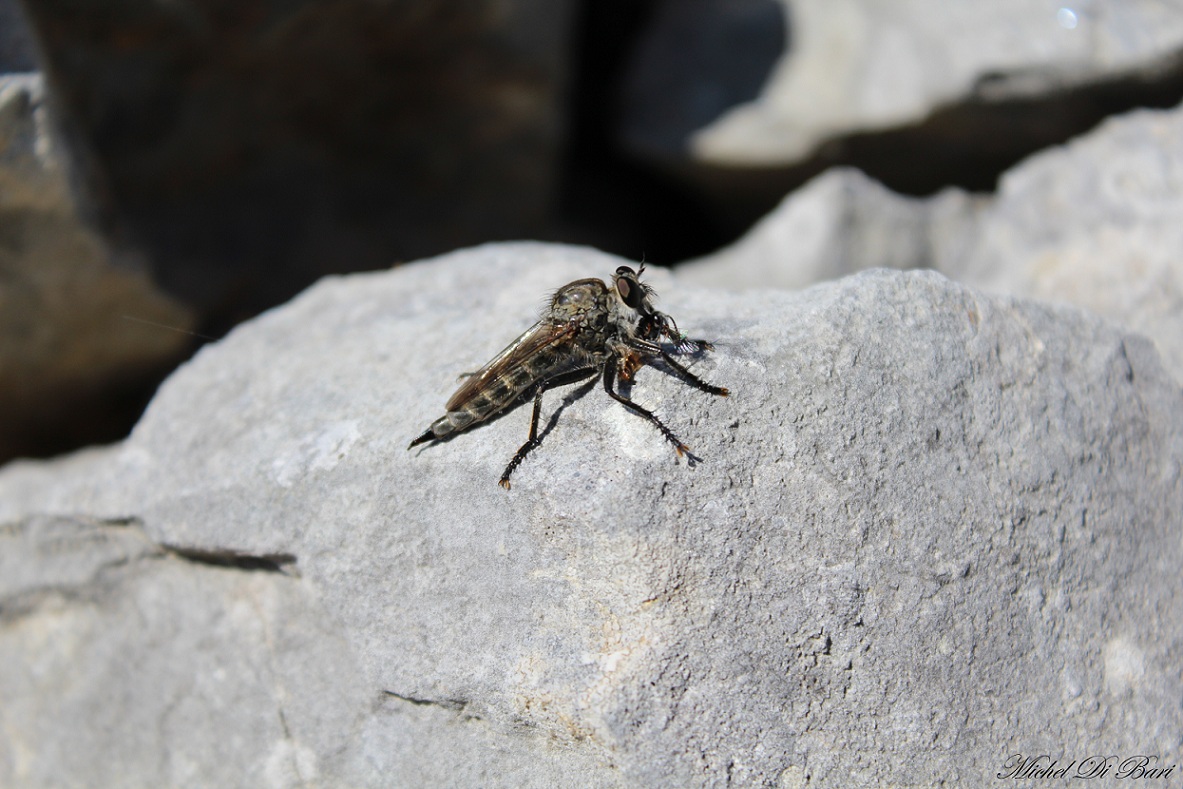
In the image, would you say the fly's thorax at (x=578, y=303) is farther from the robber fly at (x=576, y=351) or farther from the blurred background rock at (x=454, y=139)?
the blurred background rock at (x=454, y=139)

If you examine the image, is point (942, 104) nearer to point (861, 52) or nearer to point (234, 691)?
point (861, 52)

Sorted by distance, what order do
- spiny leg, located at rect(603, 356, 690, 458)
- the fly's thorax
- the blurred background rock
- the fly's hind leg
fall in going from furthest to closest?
the blurred background rock < the fly's thorax < the fly's hind leg < spiny leg, located at rect(603, 356, 690, 458)

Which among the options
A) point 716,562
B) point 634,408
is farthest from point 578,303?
point 716,562

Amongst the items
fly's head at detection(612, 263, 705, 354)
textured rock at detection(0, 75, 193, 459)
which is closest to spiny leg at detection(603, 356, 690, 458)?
fly's head at detection(612, 263, 705, 354)

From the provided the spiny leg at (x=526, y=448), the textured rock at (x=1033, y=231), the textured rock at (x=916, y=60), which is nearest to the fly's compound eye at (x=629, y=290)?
the spiny leg at (x=526, y=448)

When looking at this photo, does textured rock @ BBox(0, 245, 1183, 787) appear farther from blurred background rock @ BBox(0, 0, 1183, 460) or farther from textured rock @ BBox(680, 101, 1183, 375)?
blurred background rock @ BBox(0, 0, 1183, 460)

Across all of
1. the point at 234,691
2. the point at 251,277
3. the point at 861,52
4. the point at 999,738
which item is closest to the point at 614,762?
the point at 999,738

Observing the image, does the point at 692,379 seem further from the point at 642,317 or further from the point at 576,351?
the point at 576,351
